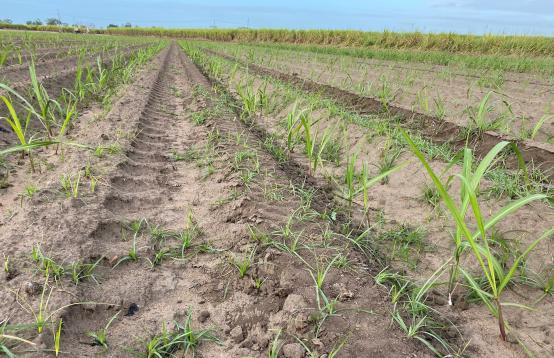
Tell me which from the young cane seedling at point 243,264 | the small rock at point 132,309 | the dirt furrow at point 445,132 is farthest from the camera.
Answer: the dirt furrow at point 445,132

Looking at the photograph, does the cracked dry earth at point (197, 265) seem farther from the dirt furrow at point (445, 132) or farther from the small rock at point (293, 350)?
the dirt furrow at point (445, 132)

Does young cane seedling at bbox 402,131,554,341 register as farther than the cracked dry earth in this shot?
No

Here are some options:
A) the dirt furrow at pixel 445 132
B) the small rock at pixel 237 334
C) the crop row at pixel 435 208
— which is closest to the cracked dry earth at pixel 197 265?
the small rock at pixel 237 334

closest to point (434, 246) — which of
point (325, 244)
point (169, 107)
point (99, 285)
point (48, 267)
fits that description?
point (325, 244)

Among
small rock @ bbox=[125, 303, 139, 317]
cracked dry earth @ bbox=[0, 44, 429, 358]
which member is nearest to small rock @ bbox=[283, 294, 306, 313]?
cracked dry earth @ bbox=[0, 44, 429, 358]

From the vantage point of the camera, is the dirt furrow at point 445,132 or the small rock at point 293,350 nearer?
the small rock at point 293,350

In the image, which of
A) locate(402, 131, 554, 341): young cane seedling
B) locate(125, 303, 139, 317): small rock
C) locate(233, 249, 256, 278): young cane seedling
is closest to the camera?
locate(402, 131, 554, 341): young cane seedling

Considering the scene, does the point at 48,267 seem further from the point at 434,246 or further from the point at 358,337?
the point at 434,246

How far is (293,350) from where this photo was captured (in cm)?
152

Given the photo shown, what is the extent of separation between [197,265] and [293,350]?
31.3 inches

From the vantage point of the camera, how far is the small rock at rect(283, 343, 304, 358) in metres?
1.51

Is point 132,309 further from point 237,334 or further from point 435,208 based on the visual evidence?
point 435,208

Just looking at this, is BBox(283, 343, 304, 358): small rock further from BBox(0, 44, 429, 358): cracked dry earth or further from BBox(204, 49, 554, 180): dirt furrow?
BBox(204, 49, 554, 180): dirt furrow

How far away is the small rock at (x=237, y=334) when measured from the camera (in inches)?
63.7
